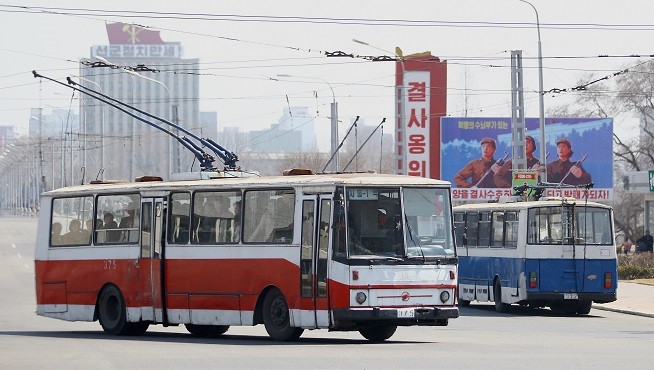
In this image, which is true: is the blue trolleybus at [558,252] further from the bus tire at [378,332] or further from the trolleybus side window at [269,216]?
the trolleybus side window at [269,216]

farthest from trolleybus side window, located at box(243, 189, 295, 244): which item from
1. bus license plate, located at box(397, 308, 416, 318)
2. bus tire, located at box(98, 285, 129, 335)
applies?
bus tire, located at box(98, 285, 129, 335)

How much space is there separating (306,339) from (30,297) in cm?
1886

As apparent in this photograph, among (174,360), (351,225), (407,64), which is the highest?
(407,64)

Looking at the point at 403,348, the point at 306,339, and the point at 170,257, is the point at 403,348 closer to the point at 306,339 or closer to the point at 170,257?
the point at 306,339

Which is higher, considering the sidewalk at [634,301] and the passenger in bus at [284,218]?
the passenger in bus at [284,218]

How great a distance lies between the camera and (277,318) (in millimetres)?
21891

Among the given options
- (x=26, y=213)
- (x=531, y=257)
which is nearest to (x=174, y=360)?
(x=531, y=257)

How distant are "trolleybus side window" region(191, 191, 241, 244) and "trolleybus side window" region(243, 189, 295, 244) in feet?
0.91

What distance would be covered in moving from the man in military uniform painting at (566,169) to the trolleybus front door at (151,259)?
4690cm

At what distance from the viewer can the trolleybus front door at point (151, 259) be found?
24.1m

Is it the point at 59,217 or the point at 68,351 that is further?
the point at 59,217

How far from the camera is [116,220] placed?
25.3 meters

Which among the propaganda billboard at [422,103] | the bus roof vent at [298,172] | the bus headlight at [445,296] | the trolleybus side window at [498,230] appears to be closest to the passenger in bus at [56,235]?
the bus roof vent at [298,172]

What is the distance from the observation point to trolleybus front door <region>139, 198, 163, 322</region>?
950 inches
